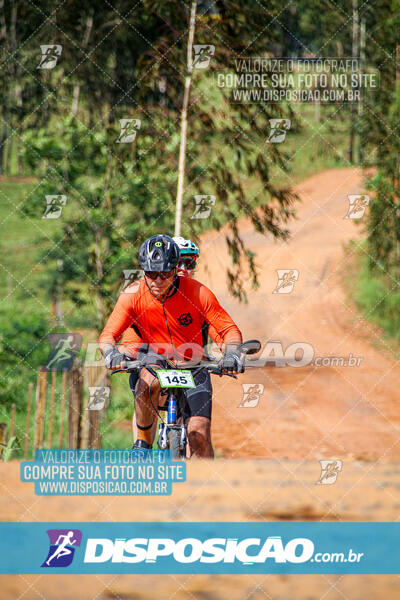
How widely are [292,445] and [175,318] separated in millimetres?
9916

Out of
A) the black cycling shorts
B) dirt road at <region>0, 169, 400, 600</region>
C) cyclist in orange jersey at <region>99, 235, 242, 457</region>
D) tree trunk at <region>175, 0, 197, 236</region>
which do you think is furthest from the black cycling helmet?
tree trunk at <region>175, 0, 197, 236</region>

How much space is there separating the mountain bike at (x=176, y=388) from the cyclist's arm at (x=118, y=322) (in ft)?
0.76

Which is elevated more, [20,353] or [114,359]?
[114,359]

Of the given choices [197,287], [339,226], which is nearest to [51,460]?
[197,287]

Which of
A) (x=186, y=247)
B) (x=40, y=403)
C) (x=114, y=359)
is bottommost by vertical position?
(x=40, y=403)

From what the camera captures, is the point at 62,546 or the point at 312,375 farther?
the point at 312,375

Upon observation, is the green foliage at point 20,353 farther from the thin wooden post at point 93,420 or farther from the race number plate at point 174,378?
the race number plate at point 174,378

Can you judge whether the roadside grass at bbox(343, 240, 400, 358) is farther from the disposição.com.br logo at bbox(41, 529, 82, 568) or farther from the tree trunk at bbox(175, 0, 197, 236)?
the disposição.com.br logo at bbox(41, 529, 82, 568)

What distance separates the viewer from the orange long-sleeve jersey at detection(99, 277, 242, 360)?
6.55 m

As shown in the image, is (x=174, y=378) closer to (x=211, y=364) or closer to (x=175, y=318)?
(x=211, y=364)

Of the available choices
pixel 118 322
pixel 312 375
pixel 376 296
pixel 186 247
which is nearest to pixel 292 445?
pixel 312 375

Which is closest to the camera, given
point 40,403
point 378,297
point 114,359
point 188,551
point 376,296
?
point 188,551

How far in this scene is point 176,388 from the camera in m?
6.25

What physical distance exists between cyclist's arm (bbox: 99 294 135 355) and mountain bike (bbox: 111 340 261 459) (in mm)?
233
